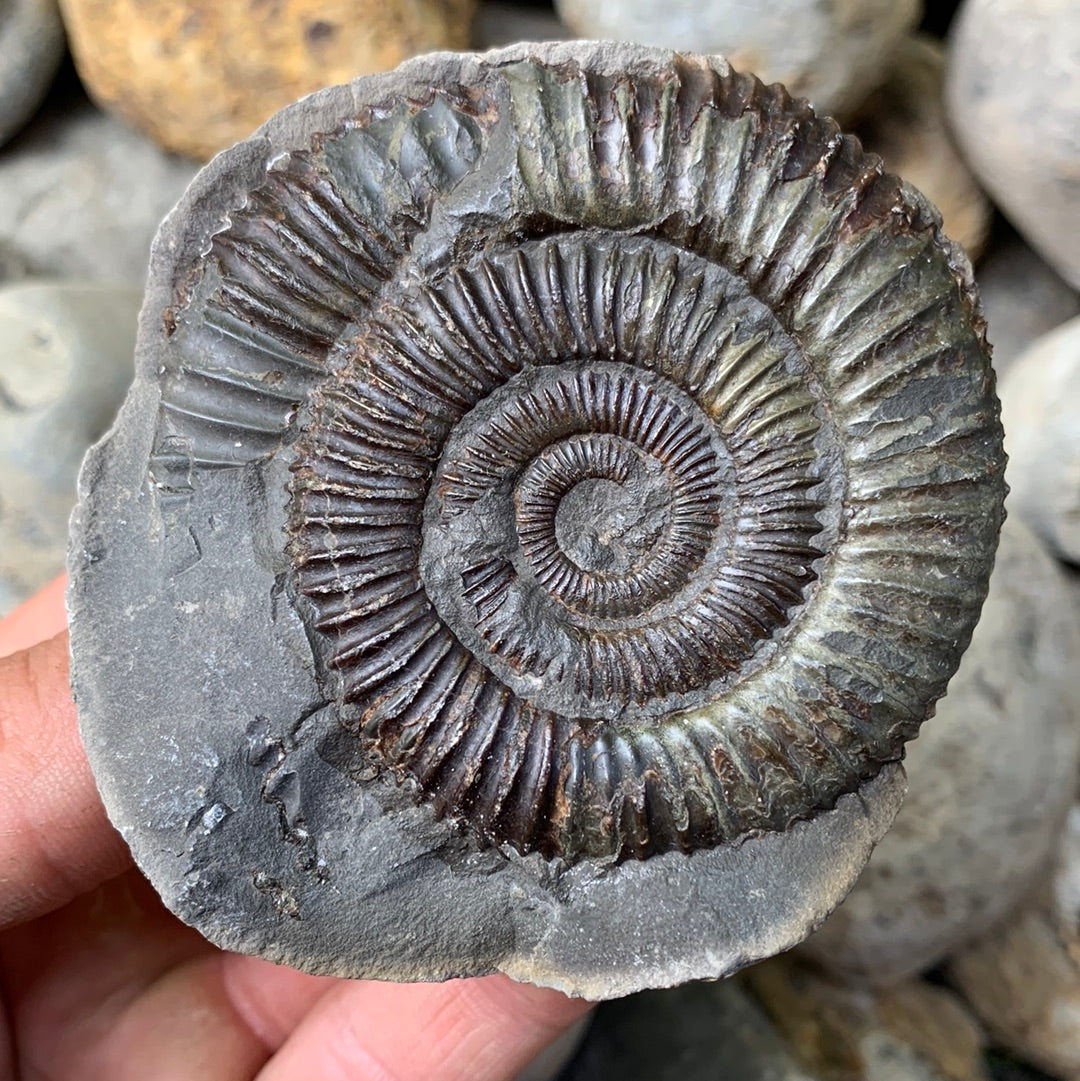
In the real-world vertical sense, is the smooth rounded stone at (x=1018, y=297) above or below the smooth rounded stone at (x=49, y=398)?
above

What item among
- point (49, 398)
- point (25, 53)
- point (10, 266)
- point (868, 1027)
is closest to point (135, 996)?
point (49, 398)

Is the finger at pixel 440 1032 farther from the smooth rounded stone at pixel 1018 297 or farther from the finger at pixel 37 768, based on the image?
the smooth rounded stone at pixel 1018 297

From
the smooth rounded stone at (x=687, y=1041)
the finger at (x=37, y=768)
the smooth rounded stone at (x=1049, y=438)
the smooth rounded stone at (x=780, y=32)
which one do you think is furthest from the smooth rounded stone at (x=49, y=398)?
the smooth rounded stone at (x=1049, y=438)

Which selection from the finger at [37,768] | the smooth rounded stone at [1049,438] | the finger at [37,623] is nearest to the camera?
the finger at [37,768]

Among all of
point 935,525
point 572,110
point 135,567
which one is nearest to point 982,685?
point 935,525

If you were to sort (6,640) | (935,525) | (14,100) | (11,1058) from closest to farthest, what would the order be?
(935,525)
(11,1058)
(6,640)
(14,100)

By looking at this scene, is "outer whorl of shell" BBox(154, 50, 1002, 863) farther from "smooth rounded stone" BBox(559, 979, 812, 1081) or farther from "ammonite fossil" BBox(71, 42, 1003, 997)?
"smooth rounded stone" BBox(559, 979, 812, 1081)

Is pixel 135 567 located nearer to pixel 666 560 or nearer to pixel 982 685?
pixel 666 560
